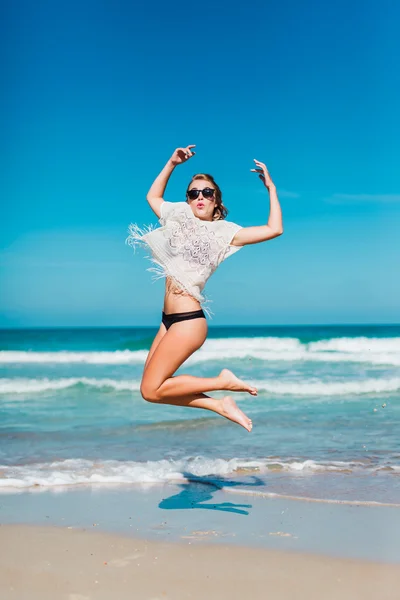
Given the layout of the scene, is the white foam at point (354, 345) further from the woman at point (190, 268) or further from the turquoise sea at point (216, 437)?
the woman at point (190, 268)

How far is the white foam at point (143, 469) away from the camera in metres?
6.59

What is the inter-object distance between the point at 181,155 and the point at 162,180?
262 millimetres

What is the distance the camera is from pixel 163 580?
3969 millimetres

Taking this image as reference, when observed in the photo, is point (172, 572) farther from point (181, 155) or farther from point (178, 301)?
point (181, 155)

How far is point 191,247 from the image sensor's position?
5.02m

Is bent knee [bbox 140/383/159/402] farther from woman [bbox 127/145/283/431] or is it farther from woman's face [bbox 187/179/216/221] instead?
woman's face [bbox 187/179/216/221]

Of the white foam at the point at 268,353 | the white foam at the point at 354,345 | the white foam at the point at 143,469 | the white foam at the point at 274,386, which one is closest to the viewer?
the white foam at the point at 143,469

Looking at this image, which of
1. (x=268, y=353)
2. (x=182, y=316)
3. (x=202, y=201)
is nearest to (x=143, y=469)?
(x=182, y=316)

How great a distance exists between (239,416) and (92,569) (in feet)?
5.06

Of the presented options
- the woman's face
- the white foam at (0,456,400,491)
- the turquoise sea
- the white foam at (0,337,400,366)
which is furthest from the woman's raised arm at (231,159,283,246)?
the white foam at (0,337,400,366)

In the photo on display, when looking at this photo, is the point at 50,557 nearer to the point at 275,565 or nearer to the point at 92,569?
the point at 92,569

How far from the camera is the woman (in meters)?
4.89

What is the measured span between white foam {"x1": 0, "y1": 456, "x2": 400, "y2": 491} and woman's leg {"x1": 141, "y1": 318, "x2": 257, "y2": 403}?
6.83ft

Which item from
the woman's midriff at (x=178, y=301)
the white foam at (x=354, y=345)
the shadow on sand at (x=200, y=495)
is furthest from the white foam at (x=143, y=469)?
the white foam at (x=354, y=345)
